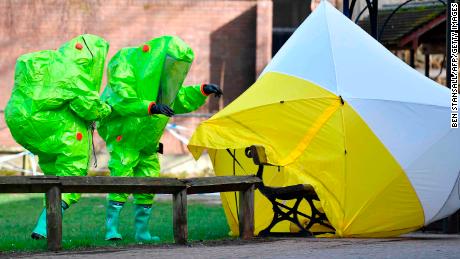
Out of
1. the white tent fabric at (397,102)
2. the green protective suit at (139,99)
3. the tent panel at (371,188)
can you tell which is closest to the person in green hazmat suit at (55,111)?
the green protective suit at (139,99)

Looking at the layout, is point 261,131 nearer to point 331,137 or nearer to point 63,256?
point 331,137

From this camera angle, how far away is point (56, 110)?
1098 centimetres

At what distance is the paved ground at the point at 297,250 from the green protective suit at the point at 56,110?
1.82 meters

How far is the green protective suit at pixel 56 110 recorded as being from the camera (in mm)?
10875

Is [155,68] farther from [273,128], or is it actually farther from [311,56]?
[311,56]

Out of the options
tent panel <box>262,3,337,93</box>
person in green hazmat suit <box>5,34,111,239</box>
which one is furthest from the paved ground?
tent panel <box>262,3,337,93</box>

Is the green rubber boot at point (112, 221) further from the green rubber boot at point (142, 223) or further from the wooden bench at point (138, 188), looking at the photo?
the wooden bench at point (138, 188)

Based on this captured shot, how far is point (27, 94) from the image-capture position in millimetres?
10930

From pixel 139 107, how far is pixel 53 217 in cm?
207

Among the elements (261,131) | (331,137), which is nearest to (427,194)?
(331,137)

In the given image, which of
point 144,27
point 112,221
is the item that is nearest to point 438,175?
point 112,221

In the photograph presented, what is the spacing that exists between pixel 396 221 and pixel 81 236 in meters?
3.42

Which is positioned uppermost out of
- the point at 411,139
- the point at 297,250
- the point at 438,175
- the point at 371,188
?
the point at 411,139

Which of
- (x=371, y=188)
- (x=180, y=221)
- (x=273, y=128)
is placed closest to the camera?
(x=180, y=221)
